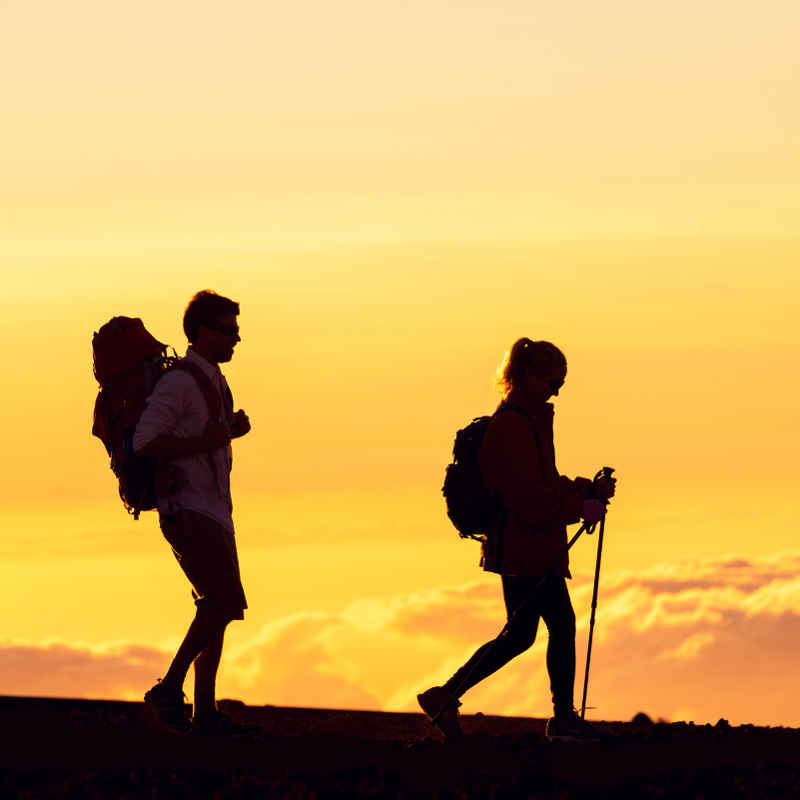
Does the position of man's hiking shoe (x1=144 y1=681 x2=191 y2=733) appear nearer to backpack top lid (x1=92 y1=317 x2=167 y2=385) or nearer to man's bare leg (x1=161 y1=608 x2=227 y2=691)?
man's bare leg (x1=161 y1=608 x2=227 y2=691)

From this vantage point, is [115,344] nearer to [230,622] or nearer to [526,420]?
[230,622]

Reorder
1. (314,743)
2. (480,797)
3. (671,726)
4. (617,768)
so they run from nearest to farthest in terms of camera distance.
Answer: (480,797) < (617,768) < (314,743) < (671,726)

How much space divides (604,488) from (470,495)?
38.3 inches

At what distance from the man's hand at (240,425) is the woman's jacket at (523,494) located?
1.60 meters

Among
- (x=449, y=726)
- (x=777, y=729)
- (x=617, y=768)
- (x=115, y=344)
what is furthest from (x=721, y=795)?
(x=115, y=344)

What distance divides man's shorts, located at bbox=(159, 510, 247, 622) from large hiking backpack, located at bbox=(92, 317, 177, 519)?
0.28m

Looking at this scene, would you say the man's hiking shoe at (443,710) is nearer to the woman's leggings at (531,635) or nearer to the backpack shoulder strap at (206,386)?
the woman's leggings at (531,635)

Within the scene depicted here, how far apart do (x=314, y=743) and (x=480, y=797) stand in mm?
1911

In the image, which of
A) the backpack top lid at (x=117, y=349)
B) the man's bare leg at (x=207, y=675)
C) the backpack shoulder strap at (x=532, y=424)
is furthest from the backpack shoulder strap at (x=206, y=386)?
the backpack shoulder strap at (x=532, y=424)

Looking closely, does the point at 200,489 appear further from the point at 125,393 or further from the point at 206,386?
the point at 125,393

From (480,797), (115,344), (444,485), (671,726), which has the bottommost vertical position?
(480,797)

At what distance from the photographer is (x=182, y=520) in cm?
1296

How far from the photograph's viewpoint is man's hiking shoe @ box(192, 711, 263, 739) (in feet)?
42.4

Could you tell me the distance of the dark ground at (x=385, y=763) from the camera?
11.3 metres
